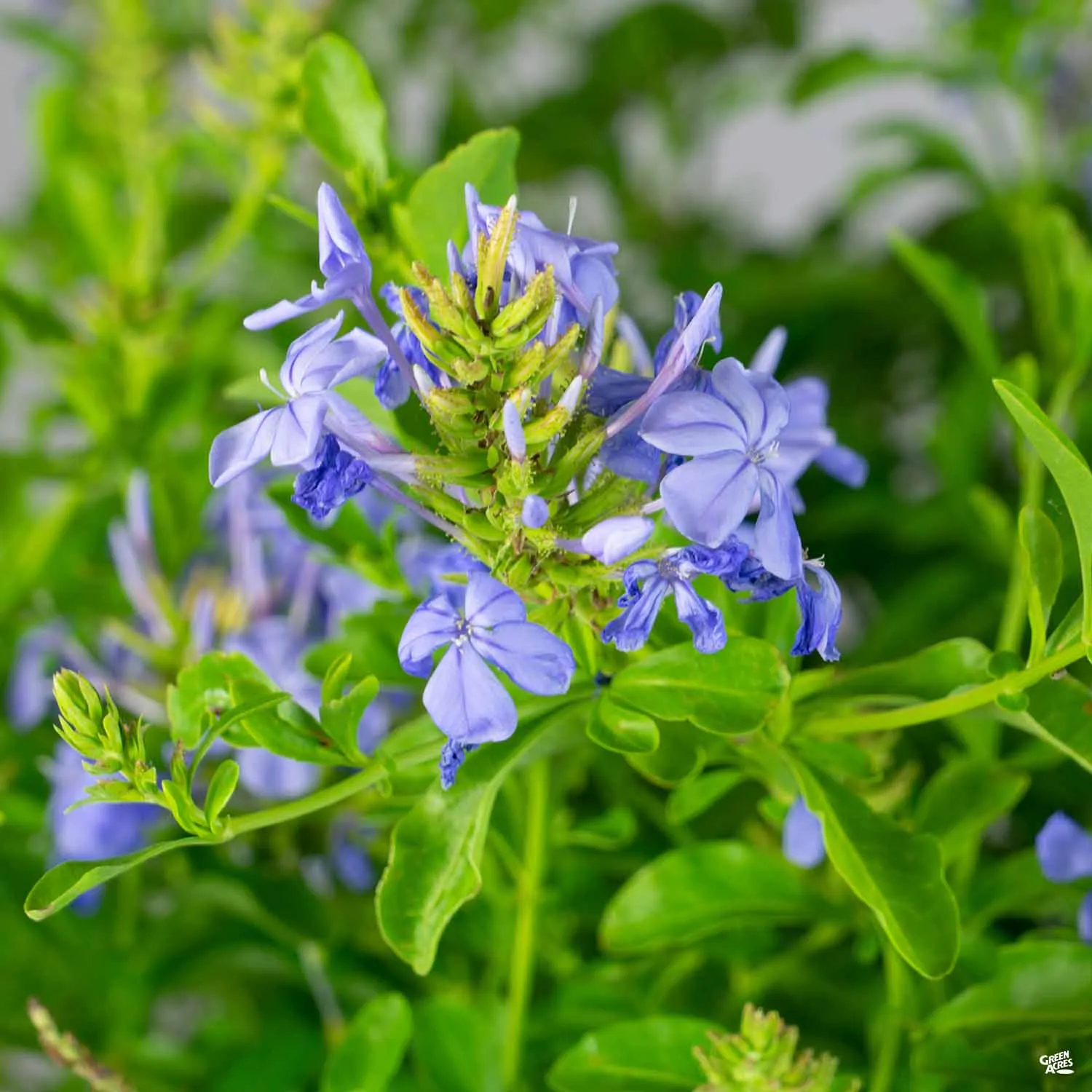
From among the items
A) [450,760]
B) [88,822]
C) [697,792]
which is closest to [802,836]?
[697,792]

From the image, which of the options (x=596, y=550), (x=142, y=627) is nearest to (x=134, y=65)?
(x=142, y=627)

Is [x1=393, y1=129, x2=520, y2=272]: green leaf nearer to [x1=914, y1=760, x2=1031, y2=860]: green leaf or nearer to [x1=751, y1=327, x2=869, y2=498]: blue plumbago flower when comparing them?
[x1=751, y1=327, x2=869, y2=498]: blue plumbago flower

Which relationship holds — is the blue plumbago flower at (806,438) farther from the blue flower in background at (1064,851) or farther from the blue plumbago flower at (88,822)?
the blue plumbago flower at (88,822)

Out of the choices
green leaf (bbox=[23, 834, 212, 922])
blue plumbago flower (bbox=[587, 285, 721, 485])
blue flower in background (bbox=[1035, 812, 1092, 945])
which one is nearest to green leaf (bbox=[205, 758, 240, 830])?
green leaf (bbox=[23, 834, 212, 922])

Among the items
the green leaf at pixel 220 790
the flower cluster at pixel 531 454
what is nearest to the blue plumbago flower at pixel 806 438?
the flower cluster at pixel 531 454

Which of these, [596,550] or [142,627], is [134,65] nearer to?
[142,627]

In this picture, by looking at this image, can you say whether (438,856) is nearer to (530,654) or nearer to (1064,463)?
(530,654)
